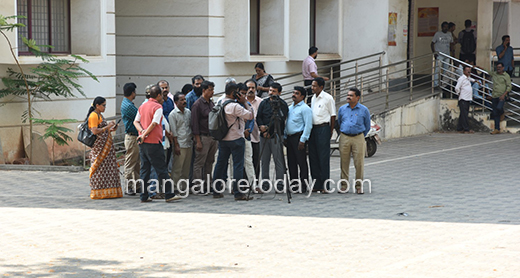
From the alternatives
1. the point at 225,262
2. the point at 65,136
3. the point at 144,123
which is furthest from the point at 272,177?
the point at 225,262

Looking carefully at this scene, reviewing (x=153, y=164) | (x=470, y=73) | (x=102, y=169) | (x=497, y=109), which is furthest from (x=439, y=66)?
(x=102, y=169)

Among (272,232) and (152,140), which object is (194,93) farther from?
(272,232)

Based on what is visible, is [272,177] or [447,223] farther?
[272,177]

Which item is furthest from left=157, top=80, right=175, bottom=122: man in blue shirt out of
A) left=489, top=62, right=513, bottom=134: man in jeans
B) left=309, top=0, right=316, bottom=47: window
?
left=489, top=62, right=513, bottom=134: man in jeans

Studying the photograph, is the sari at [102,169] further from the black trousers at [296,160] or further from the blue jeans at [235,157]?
the black trousers at [296,160]

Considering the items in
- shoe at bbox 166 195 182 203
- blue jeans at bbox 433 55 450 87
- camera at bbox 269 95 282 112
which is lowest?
shoe at bbox 166 195 182 203

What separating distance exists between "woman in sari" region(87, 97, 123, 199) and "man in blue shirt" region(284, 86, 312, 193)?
8.60 ft

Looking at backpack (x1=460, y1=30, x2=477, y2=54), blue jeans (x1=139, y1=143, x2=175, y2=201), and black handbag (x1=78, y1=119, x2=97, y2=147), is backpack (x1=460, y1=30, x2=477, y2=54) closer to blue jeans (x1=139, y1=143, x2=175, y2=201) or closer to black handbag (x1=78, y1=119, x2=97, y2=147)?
blue jeans (x1=139, y1=143, x2=175, y2=201)

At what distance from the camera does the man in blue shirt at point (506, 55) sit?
21.6 m

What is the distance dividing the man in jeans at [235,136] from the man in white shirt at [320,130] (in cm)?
109

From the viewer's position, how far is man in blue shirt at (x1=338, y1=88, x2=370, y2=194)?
1170 cm

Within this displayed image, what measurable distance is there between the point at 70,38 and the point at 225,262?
9.91 m

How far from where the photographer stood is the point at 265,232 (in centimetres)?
895

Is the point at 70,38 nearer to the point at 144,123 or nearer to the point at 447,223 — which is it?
the point at 144,123
